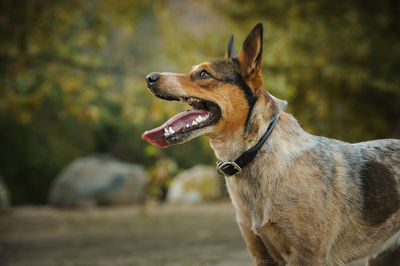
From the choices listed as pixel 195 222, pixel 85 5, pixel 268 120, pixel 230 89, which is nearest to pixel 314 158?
pixel 268 120

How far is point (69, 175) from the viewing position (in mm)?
14359

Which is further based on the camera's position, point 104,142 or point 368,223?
point 104,142

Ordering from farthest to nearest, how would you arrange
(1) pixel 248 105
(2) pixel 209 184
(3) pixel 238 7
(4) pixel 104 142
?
(4) pixel 104 142, (2) pixel 209 184, (3) pixel 238 7, (1) pixel 248 105

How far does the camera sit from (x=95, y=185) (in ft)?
47.3

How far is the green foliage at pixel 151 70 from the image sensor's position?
8.91 m

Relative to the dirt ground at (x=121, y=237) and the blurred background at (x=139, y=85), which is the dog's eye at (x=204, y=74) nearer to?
the blurred background at (x=139, y=85)

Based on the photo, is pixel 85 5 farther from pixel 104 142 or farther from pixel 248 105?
pixel 104 142

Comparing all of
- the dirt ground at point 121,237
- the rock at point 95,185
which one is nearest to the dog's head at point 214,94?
the dirt ground at point 121,237

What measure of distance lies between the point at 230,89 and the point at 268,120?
338 millimetres

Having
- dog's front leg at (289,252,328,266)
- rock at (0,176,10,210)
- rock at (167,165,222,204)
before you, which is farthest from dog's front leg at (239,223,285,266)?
rock at (167,165,222,204)

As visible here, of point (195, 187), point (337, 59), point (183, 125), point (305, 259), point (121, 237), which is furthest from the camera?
point (195, 187)

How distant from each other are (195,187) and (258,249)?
12.3 m

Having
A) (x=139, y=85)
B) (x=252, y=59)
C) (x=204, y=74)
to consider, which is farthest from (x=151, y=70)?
(x=252, y=59)

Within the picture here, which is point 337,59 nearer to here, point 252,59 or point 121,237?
point 121,237
